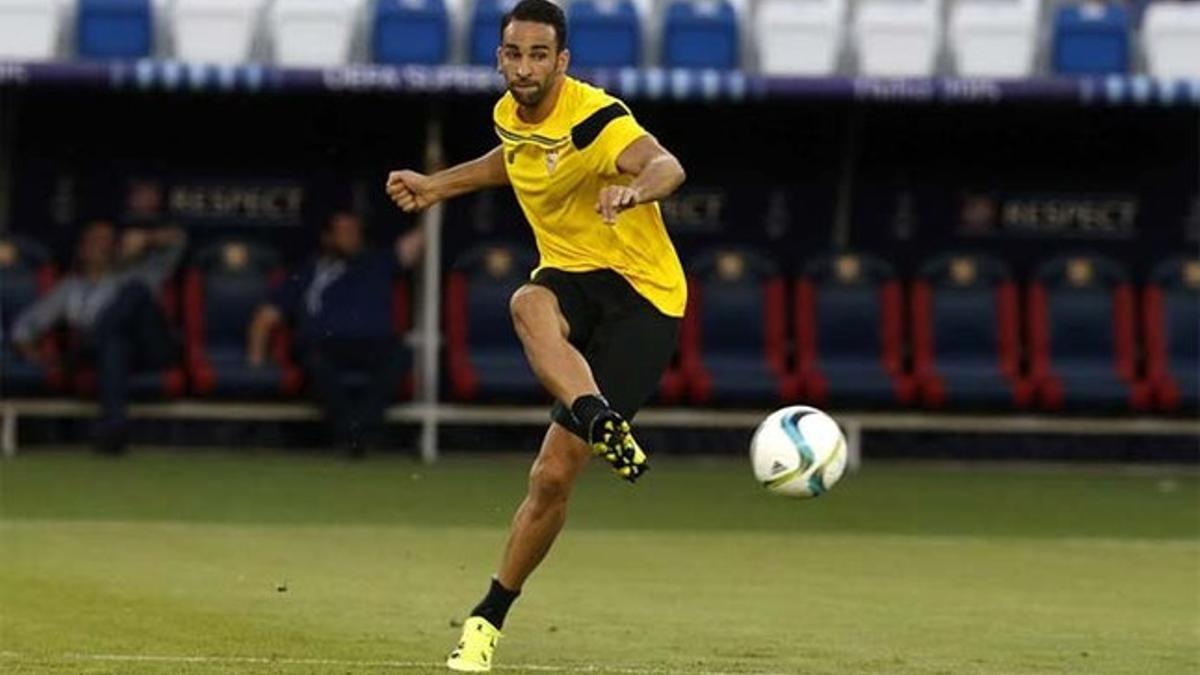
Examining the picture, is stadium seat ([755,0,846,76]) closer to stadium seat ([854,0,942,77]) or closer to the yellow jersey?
stadium seat ([854,0,942,77])

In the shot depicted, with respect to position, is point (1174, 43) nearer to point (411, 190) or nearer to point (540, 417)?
point (540, 417)

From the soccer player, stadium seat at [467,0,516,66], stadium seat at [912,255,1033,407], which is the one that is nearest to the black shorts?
the soccer player

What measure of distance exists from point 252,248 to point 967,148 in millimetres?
5105

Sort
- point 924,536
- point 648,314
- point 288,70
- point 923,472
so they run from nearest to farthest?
point 648,314, point 924,536, point 288,70, point 923,472

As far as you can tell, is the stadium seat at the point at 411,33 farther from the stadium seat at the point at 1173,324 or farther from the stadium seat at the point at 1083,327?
the stadium seat at the point at 1173,324

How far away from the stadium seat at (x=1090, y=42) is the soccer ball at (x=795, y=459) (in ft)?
36.1

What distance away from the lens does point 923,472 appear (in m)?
21.2

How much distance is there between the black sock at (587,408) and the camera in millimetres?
9219

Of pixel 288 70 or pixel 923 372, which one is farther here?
pixel 923 372

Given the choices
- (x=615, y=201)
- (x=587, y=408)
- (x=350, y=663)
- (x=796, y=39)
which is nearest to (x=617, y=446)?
(x=587, y=408)

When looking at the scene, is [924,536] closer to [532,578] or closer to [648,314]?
[532,578]

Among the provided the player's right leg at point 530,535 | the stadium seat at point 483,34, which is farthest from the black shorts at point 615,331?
the stadium seat at point 483,34

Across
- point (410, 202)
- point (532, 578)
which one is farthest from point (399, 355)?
point (410, 202)

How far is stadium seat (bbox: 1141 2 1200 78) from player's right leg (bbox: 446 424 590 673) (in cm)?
1139
